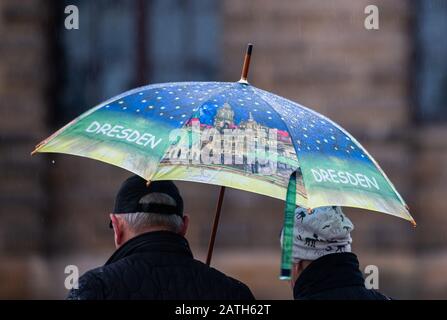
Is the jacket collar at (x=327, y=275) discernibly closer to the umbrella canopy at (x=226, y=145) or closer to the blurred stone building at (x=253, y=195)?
the umbrella canopy at (x=226, y=145)

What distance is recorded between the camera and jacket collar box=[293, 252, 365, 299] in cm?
399

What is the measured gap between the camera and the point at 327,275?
3994mm

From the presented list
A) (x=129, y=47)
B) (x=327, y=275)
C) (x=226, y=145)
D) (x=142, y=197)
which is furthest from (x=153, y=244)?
(x=129, y=47)

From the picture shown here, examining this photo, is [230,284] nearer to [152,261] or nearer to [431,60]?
[152,261]

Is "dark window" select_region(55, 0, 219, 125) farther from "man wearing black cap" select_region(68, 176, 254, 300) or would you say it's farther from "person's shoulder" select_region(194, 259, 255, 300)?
"person's shoulder" select_region(194, 259, 255, 300)

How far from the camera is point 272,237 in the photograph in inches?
377

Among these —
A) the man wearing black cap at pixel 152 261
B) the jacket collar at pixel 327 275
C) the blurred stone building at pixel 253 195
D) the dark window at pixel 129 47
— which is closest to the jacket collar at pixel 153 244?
the man wearing black cap at pixel 152 261

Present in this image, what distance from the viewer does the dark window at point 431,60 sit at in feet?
32.5

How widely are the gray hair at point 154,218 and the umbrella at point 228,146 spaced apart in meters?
0.19
